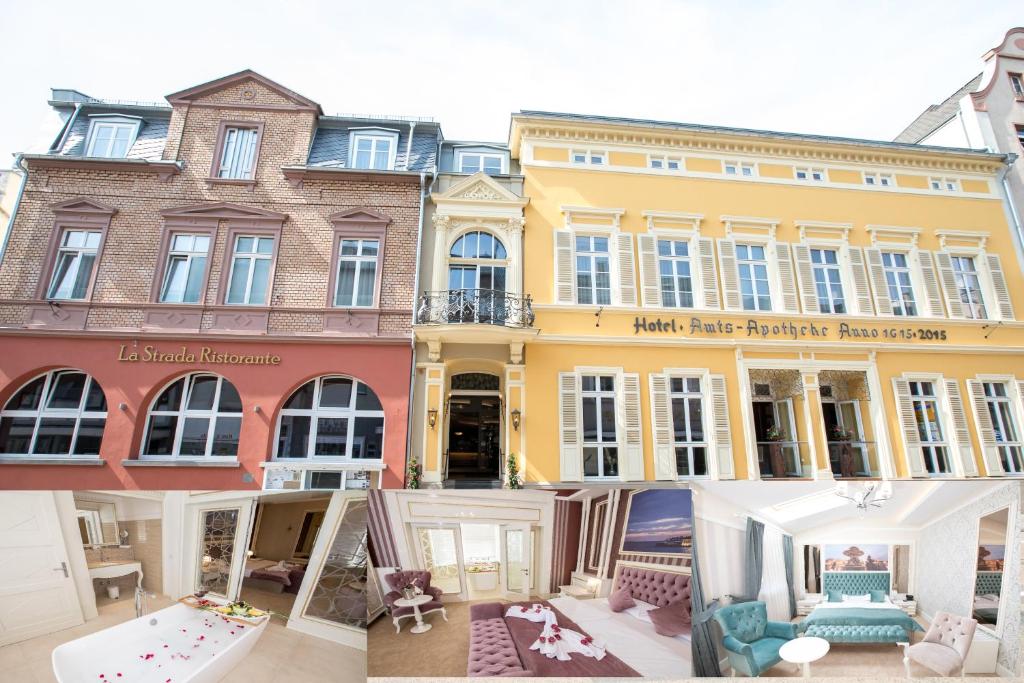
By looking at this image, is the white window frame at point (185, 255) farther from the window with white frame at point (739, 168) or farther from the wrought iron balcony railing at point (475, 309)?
the window with white frame at point (739, 168)

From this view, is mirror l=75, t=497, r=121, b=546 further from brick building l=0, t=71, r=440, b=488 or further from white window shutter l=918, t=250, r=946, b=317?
white window shutter l=918, t=250, r=946, b=317

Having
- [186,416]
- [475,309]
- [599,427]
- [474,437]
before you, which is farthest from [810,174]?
[186,416]

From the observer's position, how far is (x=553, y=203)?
40.0 ft

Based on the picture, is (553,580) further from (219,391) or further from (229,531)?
(219,391)

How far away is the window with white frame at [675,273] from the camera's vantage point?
12.0 metres

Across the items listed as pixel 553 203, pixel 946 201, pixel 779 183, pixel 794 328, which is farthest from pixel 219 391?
pixel 946 201

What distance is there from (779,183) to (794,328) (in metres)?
3.78

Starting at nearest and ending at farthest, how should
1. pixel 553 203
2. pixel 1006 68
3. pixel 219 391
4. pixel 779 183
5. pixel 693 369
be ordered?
pixel 219 391 < pixel 693 369 < pixel 553 203 < pixel 779 183 < pixel 1006 68

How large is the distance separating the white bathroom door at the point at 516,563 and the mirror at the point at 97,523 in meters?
2.44

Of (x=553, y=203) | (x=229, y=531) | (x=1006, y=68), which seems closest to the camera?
(x=229, y=531)

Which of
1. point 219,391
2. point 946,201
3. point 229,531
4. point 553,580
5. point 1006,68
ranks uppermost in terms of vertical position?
point 1006,68

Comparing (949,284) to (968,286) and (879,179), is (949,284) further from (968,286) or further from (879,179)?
(879,179)

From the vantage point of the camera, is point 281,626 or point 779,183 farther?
point 779,183

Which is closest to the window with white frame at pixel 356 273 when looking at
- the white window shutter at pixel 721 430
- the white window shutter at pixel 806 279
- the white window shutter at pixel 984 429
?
the white window shutter at pixel 721 430
